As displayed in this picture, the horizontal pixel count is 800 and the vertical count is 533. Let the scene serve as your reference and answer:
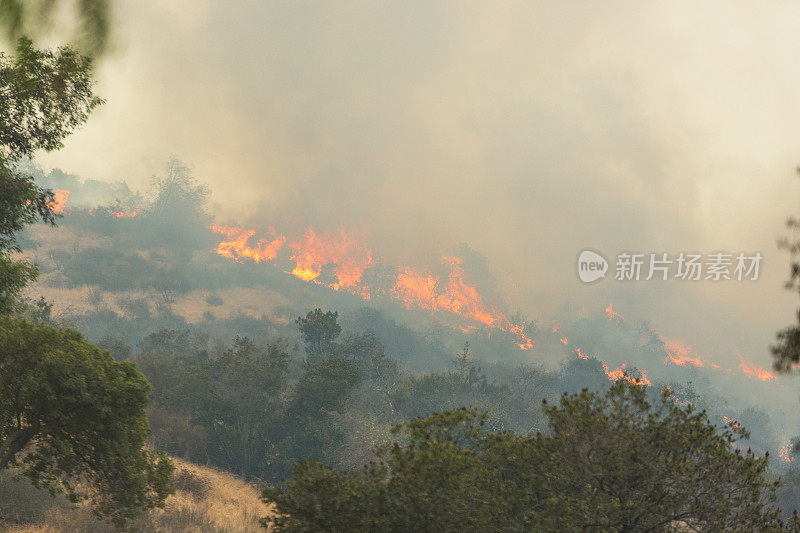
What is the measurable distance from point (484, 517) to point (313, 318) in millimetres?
54799

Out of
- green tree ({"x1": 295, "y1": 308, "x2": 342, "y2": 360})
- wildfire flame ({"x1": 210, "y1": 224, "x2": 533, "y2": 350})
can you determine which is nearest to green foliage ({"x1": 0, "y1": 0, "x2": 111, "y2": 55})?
green tree ({"x1": 295, "y1": 308, "x2": 342, "y2": 360})

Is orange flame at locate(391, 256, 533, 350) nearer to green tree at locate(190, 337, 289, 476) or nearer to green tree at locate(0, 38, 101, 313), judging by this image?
green tree at locate(190, 337, 289, 476)

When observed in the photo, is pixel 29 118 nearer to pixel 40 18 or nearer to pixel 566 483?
pixel 40 18

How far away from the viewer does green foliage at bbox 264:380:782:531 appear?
9.66 m

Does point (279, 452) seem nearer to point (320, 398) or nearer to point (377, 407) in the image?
point (320, 398)

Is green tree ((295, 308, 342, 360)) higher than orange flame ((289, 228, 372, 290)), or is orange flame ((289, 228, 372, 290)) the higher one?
orange flame ((289, 228, 372, 290))

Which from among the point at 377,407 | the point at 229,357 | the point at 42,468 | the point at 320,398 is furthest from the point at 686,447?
the point at 377,407

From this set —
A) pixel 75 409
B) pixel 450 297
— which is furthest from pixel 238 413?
→ pixel 450 297

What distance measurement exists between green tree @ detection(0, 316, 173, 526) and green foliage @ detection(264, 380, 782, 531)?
4.67 m

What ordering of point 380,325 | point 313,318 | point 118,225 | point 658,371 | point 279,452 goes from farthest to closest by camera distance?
1. point 658,371
2. point 118,225
3. point 380,325
4. point 313,318
5. point 279,452

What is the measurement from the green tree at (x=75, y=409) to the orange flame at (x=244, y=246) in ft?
517

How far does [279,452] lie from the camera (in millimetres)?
37469

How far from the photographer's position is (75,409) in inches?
479

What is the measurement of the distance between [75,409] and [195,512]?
41.9ft
